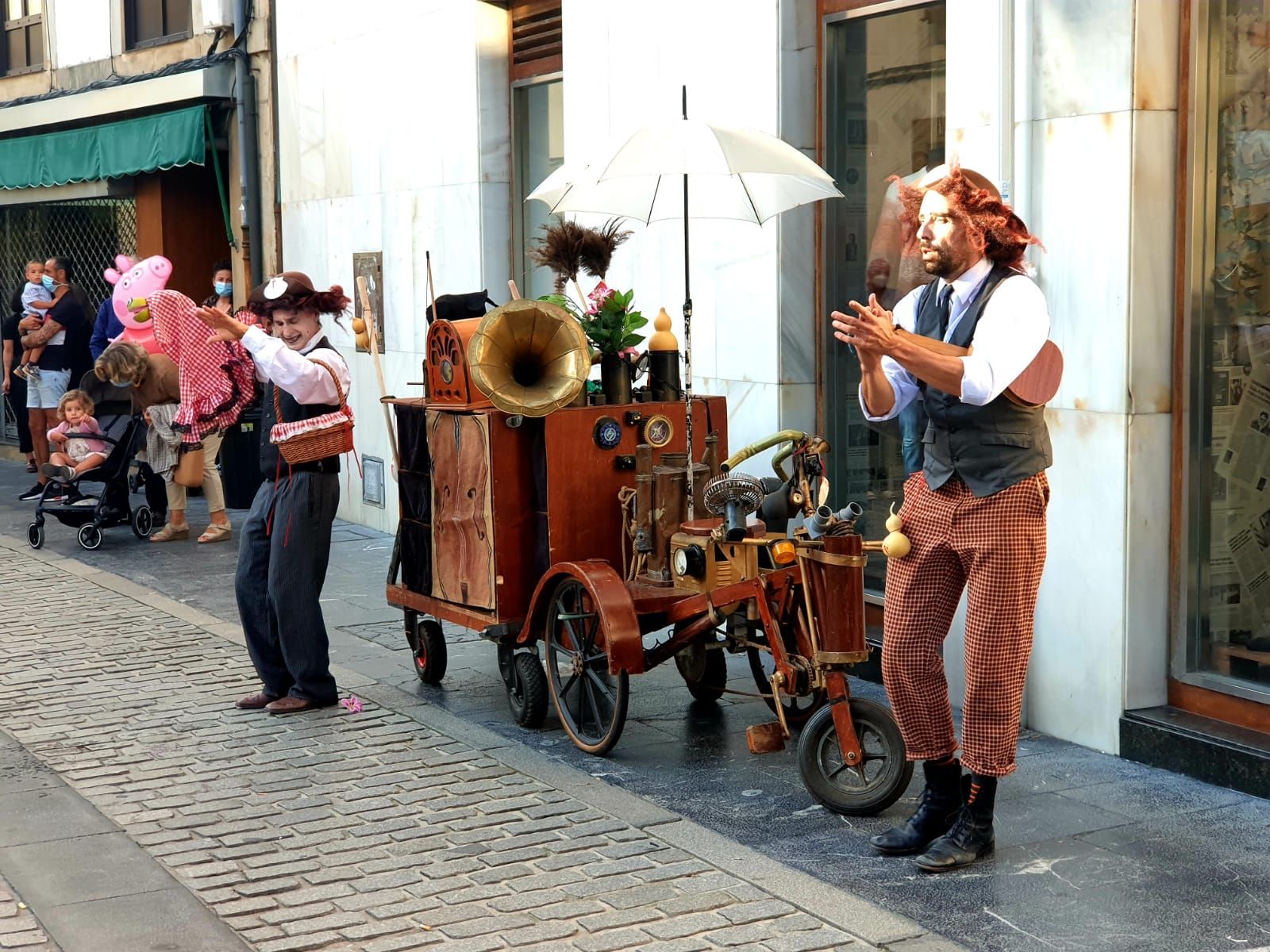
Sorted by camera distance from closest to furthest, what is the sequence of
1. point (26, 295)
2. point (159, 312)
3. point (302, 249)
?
point (159, 312)
point (302, 249)
point (26, 295)

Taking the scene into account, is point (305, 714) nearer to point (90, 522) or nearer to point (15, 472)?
point (90, 522)

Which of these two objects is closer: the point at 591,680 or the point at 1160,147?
the point at 1160,147

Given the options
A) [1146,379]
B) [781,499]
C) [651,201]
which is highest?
[651,201]

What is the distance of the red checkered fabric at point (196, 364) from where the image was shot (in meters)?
9.91

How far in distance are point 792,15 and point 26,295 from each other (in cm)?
1079

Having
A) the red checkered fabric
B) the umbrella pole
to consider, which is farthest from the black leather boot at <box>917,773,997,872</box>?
the red checkered fabric

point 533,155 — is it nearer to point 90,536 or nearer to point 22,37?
point 90,536

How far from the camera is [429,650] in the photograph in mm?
7668

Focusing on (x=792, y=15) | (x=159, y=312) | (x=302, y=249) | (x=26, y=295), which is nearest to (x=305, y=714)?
(x=792, y=15)

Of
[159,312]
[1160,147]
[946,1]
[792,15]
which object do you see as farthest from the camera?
[159,312]

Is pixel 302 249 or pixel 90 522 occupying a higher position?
pixel 302 249

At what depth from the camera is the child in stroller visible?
1224 cm

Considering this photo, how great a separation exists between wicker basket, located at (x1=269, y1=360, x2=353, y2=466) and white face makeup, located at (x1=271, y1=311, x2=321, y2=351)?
19cm

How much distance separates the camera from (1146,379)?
6.17 metres
